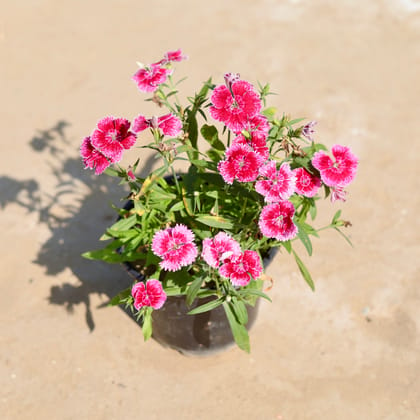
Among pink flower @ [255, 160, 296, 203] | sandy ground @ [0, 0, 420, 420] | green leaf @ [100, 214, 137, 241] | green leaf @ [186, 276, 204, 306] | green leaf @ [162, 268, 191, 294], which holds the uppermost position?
pink flower @ [255, 160, 296, 203]

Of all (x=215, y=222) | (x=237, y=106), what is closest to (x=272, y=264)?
(x=215, y=222)

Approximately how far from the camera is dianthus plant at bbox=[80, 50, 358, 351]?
1.75m

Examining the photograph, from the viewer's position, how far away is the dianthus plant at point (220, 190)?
69.1 inches

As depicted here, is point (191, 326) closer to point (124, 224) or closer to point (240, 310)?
point (240, 310)

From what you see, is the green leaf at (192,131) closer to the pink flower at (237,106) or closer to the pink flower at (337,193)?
the pink flower at (237,106)

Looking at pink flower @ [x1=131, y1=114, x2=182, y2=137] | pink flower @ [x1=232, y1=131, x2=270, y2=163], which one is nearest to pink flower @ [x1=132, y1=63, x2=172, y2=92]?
pink flower @ [x1=131, y1=114, x2=182, y2=137]

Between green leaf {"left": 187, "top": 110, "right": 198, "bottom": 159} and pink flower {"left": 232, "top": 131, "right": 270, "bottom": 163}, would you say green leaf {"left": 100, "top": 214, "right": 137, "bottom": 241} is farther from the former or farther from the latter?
pink flower {"left": 232, "top": 131, "right": 270, "bottom": 163}

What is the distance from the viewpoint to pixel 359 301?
3070 millimetres

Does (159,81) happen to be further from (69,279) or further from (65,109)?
(65,109)

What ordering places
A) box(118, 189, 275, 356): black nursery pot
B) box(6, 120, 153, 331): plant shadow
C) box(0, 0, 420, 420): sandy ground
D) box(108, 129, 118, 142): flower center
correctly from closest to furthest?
box(108, 129, 118, 142): flower center < box(118, 189, 275, 356): black nursery pot < box(0, 0, 420, 420): sandy ground < box(6, 120, 153, 331): plant shadow

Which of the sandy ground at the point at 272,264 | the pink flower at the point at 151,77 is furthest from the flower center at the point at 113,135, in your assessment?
the sandy ground at the point at 272,264

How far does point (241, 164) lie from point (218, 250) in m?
0.30

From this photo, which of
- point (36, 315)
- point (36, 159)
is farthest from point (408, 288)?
point (36, 159)

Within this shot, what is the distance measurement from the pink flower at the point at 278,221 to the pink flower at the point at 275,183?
0.12ft
